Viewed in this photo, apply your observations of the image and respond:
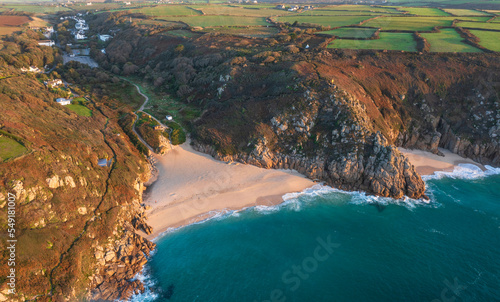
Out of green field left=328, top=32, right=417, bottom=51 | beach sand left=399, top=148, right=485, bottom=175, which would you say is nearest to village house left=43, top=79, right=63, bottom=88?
green field left=328, top=32, right=417, bottom=51

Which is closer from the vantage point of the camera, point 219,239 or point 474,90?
point 219,239

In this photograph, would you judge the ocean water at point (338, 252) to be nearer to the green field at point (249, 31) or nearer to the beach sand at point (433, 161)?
the beach sand at point (433, 161)

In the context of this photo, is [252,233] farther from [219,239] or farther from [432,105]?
[432,105]

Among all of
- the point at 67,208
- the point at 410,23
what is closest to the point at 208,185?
the point at 67,208

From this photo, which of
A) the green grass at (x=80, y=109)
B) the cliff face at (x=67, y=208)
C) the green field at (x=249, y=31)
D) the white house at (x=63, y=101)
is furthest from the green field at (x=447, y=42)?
the white house at (x=63, y=101)

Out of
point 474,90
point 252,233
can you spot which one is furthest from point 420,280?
point 474,90
